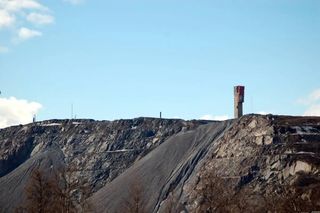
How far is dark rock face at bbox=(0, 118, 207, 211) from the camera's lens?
12538 centimetres

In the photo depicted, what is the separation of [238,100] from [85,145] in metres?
33.3

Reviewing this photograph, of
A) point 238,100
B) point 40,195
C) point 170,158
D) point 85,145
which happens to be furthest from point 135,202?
point 85,145

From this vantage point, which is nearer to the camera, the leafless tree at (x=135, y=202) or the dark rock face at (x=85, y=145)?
the leafless tree at (x=135, y=202)

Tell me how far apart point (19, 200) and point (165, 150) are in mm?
27579

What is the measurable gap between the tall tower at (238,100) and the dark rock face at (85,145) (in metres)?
8.20

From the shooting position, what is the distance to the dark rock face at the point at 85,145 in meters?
125

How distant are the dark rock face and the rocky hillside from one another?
21 centimetres

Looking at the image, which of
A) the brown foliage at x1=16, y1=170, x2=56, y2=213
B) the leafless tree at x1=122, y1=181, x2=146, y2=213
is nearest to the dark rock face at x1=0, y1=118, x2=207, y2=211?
the leafless tree at x1=122, y1=181, x2=146, y2=213

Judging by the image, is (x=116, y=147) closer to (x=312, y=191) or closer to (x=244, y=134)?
(x=244, y=134)

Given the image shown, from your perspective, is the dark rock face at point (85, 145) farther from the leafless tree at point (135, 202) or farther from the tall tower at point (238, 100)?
the leafless tree at point (135, 202)

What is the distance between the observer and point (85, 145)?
135750 mm

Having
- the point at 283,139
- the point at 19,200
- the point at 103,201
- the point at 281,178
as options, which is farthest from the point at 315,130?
the point at 19,200

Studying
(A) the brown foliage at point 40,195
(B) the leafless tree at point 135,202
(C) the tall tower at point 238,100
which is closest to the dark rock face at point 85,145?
(C) the tall tower at point 238,100

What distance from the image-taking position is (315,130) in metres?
108
